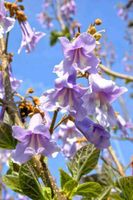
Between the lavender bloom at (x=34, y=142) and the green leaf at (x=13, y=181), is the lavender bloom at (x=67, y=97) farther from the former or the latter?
the green leaf at (x=13, y=181)

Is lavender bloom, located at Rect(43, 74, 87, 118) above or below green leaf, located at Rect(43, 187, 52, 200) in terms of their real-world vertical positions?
above

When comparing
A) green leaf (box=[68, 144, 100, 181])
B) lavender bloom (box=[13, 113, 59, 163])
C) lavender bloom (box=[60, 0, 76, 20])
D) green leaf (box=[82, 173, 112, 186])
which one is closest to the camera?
lavender bloom (box=[13, 113, 59, 163])

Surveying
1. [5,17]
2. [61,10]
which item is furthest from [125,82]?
[61,10]

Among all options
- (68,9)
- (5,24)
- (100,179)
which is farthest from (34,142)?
(68,9)

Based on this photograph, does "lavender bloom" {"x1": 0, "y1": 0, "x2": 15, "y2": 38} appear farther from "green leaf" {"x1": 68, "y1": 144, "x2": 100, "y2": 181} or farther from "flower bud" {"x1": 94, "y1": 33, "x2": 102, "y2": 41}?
"green leaf" {"x1": 68, "y1": 144, "x2": 100, "y2": 181}

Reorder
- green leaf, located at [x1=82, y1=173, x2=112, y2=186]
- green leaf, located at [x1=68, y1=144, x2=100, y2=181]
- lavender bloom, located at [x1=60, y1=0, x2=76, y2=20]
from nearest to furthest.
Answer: green leaf, located at [x1=68, y1=144, x2=100, y2=181], green leaf, located at [x1=82, y1=173, x2=112, y2=186], lavender bloom, located at [x1=60, y1=0, x2=76, y2=20]

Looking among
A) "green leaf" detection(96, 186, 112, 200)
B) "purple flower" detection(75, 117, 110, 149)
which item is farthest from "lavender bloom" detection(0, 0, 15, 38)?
"green leaf" detection(96, 186, 112, 200)

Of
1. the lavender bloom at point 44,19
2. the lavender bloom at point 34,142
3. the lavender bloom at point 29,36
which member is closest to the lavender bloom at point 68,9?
the lavender bloom at point 44,19

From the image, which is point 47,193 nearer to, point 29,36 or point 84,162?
point 84,162
